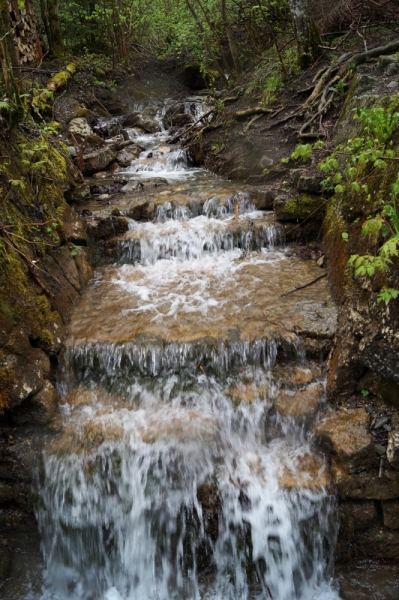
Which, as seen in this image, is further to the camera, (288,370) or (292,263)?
(292,263)

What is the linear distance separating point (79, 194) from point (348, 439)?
6420 millimetres

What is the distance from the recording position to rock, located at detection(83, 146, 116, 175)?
32.4ft

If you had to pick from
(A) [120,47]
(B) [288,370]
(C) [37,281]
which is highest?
(A) [120,47]

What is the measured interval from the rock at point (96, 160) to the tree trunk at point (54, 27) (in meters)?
8.08

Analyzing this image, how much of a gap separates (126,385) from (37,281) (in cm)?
168

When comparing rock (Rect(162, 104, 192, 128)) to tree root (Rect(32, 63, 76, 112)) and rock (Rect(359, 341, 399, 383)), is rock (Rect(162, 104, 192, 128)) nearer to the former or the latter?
tree root (Rect(32, 63, 76, 112))

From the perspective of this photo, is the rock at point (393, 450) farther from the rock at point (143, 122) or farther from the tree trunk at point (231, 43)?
the rock at point (143, 122)

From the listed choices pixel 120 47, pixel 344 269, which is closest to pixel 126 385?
pixel 344 269

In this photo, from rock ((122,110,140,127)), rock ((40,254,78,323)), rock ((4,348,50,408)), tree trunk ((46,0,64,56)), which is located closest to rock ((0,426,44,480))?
rock ((4,348,50,408))

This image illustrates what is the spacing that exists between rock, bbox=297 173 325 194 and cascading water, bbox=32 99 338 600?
6.14 ft

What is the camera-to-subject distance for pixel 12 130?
570 centimetres

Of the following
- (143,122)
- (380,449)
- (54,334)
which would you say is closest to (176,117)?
(143,122)

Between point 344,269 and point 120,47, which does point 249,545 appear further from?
point 120,47

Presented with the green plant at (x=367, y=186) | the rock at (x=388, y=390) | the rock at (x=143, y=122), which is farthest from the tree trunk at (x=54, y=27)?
the rock at (x=388, y=390)
